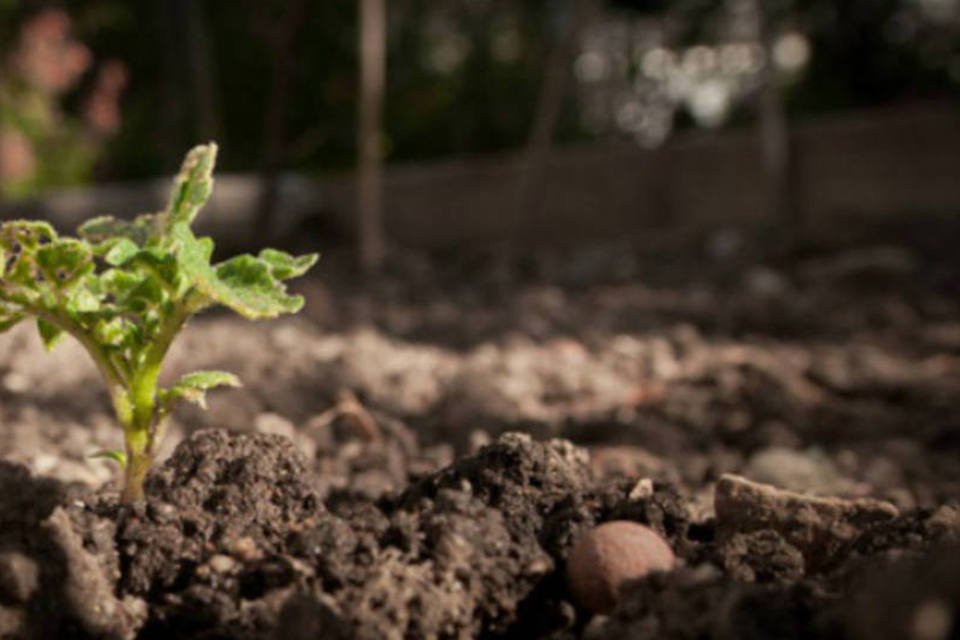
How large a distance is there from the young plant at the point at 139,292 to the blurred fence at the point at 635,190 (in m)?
4.56

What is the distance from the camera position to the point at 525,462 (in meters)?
1.64

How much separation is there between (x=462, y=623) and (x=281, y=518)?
1.00ft

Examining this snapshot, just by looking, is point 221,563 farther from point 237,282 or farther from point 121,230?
point 121,230

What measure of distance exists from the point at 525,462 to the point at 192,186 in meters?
0.54

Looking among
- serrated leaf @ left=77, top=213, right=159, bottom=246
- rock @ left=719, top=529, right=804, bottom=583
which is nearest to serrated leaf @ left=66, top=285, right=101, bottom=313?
serrated leaf @ left=77, top=213, right=159, bottom=246

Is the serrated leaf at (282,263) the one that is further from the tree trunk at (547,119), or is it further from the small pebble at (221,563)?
the tree trunk at (547,119)

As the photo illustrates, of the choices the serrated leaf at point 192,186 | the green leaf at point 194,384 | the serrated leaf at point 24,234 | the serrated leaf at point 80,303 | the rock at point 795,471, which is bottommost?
the rock at point 795,471

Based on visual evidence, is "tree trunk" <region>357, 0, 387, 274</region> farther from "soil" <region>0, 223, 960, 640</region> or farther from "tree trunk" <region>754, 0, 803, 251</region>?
"tree trunk" <region>754, 0, 803, 251</region>

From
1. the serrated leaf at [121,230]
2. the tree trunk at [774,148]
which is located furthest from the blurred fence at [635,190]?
the serrated leaf at [121,230]

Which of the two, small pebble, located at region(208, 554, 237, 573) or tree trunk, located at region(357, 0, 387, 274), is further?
tree trunk, located at region(357, 0, 387, 274)

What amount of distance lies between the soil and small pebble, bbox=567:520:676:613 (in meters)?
0.03

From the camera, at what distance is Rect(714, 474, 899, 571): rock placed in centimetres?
164

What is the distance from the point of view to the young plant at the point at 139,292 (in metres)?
1.53

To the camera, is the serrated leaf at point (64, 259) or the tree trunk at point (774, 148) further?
the tree trunk at point (774, 148)
